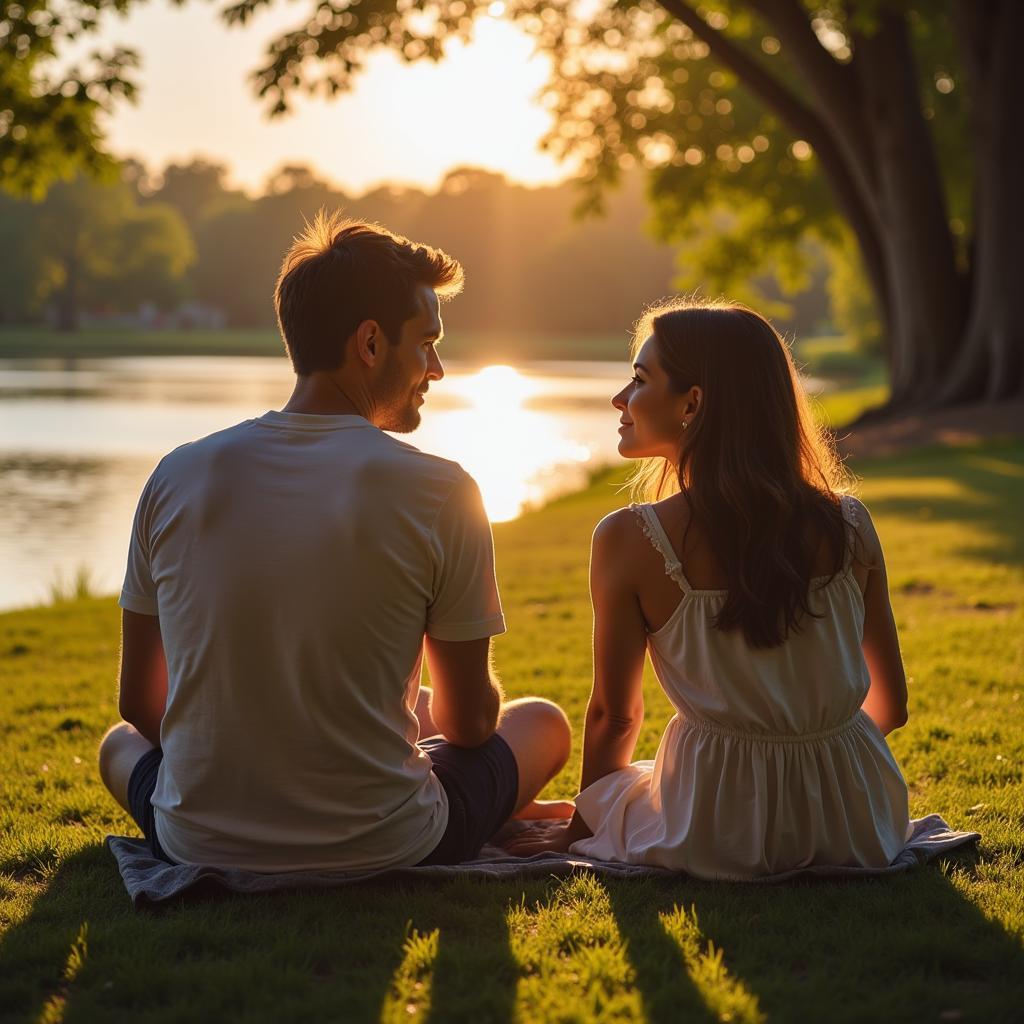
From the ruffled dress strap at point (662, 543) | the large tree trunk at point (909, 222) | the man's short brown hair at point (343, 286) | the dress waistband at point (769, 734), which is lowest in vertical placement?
the dress waistband at point (769, 734)

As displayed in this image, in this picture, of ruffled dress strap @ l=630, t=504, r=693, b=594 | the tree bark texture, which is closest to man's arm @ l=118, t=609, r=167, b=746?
ruffled dress strap @ l=630, t=504, r=693, b=594

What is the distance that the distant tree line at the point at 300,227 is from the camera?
70812 mm

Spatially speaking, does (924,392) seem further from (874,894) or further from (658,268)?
(658,268)

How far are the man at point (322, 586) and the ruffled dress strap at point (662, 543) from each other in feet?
1.42

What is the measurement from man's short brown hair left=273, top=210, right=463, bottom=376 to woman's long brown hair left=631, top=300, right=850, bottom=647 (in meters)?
0.66

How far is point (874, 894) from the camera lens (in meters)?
3.06

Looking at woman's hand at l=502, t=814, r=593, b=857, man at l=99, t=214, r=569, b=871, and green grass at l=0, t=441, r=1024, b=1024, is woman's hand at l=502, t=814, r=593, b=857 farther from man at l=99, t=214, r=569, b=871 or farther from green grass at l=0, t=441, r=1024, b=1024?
man at l=99, t=214, r=569, b=871

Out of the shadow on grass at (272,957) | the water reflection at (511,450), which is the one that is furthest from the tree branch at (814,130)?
the shadow on grass at (272,957)

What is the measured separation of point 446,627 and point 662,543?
1.86ft

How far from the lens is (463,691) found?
120 inches

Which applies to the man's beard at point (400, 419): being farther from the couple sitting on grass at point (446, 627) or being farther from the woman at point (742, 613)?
the woman at point (742, 613)

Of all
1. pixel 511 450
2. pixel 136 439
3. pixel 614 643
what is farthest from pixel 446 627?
pixel 136 439

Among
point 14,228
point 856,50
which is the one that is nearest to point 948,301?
point 856,50

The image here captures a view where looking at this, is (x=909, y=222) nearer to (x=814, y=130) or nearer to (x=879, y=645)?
(x=814, y=130)
